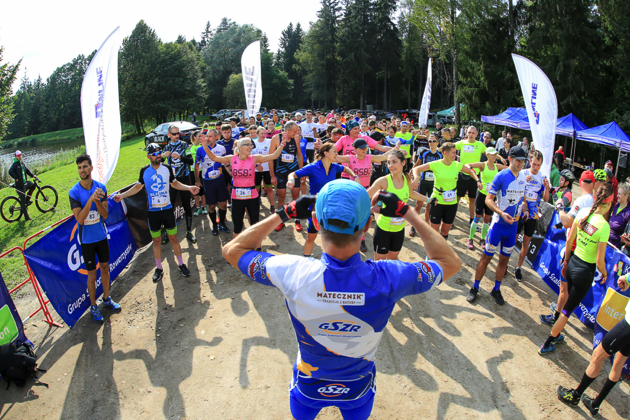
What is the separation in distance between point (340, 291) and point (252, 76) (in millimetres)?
12791

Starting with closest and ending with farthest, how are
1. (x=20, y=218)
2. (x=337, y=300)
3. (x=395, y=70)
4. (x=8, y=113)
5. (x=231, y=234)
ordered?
(x=337, y=300) < (x=231, y=234) < (x=20, y=218) < (x=8, y=113) < (x=395, y=70)

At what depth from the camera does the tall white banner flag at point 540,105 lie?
21.5ft

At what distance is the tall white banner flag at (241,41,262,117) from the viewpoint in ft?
42.4

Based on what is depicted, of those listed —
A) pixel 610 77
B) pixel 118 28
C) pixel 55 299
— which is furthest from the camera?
pixel 610 77

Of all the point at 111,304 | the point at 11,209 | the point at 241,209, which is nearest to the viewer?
the point at 111,304

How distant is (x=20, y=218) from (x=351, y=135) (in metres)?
9.73

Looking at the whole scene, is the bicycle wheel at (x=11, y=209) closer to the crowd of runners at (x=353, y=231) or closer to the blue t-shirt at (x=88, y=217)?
the crowd of runners at (x=353, y=231)

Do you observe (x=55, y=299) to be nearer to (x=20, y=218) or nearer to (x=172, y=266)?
(x=172, y=266)

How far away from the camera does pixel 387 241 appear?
5.07 metres

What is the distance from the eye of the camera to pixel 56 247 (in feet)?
16.0

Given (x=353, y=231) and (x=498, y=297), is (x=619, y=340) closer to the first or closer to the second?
(x=498, y=297)

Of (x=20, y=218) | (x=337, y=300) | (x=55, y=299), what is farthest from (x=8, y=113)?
(x=337, y=300)

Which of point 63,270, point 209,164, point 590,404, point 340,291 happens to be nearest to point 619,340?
point 590,404

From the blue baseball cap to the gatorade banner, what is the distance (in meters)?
4.48
